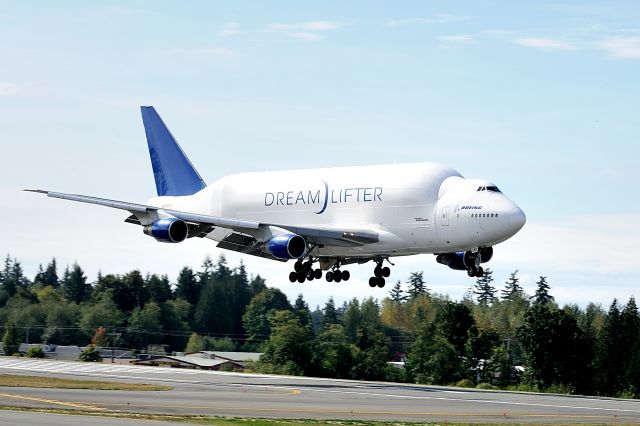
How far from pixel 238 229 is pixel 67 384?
49.5 ft

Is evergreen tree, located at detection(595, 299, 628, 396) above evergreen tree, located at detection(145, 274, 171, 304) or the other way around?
the other way around

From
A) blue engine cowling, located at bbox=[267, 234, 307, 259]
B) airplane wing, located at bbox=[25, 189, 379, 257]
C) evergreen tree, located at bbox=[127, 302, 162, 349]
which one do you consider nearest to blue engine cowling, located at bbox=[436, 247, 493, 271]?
airplane wing, located at bbox=[25, 189, 379, 257]

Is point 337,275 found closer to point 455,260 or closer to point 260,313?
point 455,260

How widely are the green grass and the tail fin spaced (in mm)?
19684

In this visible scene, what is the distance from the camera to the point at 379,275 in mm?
82250

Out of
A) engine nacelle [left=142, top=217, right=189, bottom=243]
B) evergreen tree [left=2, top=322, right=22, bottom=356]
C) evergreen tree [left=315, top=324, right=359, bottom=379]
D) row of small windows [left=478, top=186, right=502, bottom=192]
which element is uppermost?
row of small windows [left=478, top=186, right=502, bottom=192]

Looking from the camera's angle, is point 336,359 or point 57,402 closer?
point 57,402

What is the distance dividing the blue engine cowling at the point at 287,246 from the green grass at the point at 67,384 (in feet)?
35.6

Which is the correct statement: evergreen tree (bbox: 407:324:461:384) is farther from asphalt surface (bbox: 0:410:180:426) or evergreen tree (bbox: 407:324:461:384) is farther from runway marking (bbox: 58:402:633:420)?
asphalt surface (bbox: 0:410:180:426)

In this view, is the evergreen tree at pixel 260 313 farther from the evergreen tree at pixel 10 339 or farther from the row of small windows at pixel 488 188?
the row of small windows at pixel 488 188

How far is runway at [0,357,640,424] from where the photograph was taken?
56.4 metres

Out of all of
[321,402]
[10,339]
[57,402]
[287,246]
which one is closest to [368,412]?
[321,402]

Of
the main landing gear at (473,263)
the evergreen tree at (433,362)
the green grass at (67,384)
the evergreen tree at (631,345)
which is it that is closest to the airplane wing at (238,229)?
the main landing gear at (473,263)

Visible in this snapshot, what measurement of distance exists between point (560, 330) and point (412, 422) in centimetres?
9859
